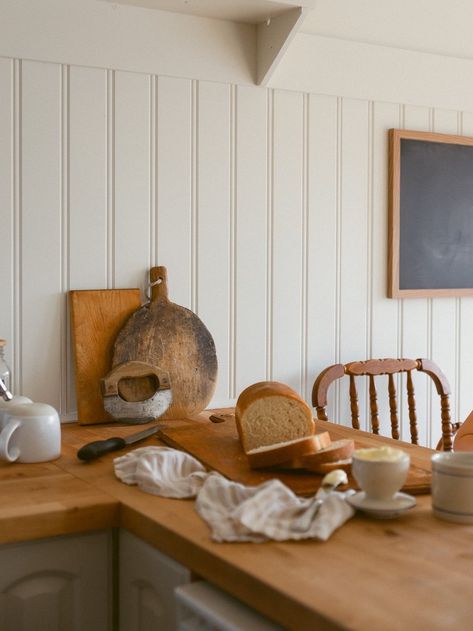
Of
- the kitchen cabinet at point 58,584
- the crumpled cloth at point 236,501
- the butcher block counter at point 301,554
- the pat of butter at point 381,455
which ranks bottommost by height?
the kitchen cabinet at point 58,584

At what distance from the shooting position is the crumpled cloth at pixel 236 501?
1.20 meters

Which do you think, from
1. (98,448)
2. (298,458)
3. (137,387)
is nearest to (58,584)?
(98,448)

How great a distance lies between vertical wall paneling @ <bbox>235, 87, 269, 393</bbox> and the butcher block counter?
0.87 meters

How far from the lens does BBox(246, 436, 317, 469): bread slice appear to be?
4.86 ft

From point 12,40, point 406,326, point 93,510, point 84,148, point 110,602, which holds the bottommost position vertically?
point 110,602

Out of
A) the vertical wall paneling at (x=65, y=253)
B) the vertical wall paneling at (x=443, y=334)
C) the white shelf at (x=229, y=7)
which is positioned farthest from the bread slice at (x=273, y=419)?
the vertical wall paneling at (x=443, y=334)

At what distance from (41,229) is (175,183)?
0.38 meters

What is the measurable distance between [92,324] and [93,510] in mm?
830

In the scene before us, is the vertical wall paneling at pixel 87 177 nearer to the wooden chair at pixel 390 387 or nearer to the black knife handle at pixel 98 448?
the black knife handle at pixel 98 448

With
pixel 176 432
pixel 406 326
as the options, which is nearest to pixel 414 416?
pixel 406 326

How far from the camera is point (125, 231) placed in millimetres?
2215

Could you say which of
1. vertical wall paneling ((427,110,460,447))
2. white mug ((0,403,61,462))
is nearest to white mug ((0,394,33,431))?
white mug ((0,403,61,462))

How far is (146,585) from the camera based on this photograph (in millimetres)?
1358

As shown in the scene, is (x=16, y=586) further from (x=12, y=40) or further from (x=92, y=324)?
(x=12, y=40)
